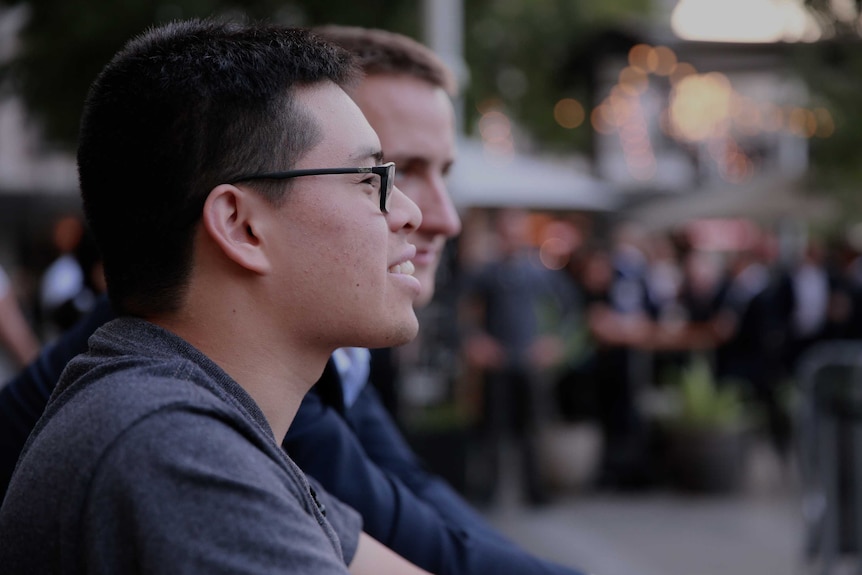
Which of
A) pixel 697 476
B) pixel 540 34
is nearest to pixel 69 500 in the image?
pixel 697 476

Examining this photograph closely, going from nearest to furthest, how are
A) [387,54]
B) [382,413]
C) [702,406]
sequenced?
1. [382,413]
2. [387,54]
3. [702,406]

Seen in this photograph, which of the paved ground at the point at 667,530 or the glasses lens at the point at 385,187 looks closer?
the glasses lens at the point at 385,187

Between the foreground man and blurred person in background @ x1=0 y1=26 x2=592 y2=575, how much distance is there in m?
0.49

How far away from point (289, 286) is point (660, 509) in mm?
7895

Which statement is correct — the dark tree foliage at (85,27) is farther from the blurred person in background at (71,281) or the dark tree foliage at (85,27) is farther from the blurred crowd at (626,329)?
the blurred crowd at (626,329)

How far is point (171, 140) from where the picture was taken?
1.45 m

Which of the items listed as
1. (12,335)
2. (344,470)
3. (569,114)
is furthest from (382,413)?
(569,114)

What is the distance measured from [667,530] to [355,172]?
23.3 ft

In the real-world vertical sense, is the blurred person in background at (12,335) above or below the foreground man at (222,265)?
below

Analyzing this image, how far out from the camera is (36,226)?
22781 mm

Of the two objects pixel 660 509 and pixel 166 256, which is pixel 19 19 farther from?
pixel 166 256

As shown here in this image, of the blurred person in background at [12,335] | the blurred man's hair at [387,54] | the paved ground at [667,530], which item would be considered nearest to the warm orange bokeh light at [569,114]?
the paved ground at [667,530]

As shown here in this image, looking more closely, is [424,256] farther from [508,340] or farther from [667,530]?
[508,340]

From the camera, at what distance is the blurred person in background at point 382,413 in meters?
2.05
